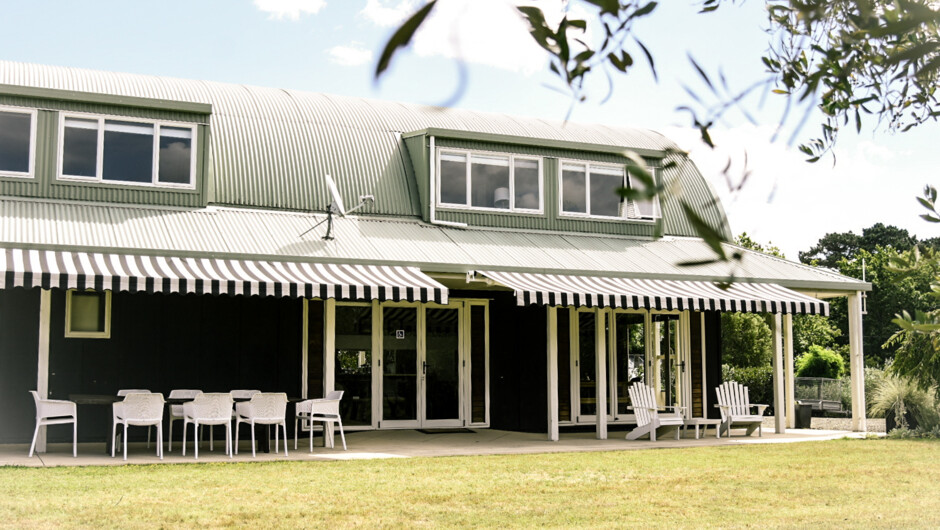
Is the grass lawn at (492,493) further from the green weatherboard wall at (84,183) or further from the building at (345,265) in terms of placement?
the green weatherboard wall at (84,183)

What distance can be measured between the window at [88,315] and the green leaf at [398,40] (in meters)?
12.5

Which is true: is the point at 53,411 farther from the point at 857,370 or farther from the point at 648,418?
the point at 857,370

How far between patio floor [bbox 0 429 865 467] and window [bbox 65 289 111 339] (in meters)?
1.43

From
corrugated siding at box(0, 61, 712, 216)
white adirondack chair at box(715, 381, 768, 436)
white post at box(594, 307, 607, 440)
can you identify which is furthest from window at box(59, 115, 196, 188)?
white adirondack chair at box(715, 381, 768, 436)

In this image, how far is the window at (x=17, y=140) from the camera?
1352cm

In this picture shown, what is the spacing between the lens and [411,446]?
13.1 m

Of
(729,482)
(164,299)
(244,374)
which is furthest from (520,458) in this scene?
(164,299)

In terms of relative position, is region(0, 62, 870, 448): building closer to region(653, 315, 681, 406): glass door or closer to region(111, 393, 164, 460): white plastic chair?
region(653, 315, 681, 406): glass door

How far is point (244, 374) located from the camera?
14125 millimetres

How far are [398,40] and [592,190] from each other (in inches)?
611

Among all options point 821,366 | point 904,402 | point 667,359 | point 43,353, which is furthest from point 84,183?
point 821,366

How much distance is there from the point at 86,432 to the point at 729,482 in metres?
8.25

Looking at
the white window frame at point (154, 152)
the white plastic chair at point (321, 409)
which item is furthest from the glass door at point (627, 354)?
the white window frame at point (154, 152)

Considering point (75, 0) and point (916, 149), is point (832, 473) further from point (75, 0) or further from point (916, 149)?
point (75, 0)
